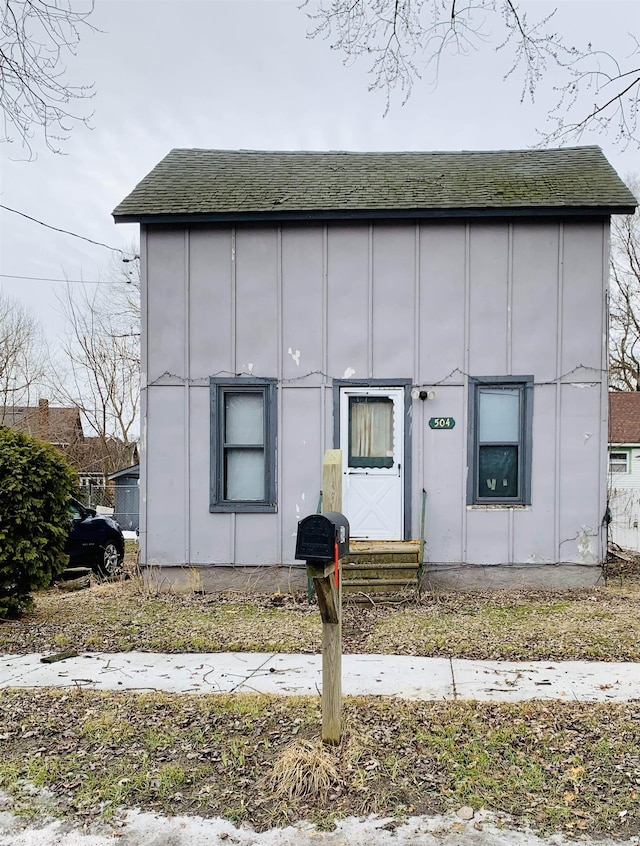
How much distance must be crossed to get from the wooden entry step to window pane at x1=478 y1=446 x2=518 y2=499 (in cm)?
129

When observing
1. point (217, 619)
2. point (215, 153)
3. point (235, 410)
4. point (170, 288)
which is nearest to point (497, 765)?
point (217, 619)

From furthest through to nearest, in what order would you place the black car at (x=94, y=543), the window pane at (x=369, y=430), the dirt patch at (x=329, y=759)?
the black car at (x=94, y=543), the window pane at (x=369, y=430), the dirt patch at (x=329, y=759)

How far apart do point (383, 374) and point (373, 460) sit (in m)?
1.10

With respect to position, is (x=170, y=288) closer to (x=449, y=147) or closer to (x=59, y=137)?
(x=59, y=137)

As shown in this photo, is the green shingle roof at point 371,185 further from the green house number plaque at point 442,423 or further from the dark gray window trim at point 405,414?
the green house number plaque at point 442,423

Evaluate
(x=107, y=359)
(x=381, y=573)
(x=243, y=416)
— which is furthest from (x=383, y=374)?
(x=107, y=359)

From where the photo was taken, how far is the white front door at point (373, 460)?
834 centimetres

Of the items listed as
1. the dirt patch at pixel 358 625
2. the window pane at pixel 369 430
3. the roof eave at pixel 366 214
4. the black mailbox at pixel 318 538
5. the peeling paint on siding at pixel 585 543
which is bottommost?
the dirt patch at pixel 358 625

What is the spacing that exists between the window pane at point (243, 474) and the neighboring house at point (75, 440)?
1799cm

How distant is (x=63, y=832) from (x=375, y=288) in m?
6.80

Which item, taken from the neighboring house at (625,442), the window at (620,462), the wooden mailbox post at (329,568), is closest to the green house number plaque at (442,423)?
the wooden mailbox post at (329,568)

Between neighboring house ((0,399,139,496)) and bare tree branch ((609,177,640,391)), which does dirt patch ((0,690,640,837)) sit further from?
bare tree branch ((609,177,640,391))

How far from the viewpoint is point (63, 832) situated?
2.89 metres

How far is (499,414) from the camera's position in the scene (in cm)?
835
